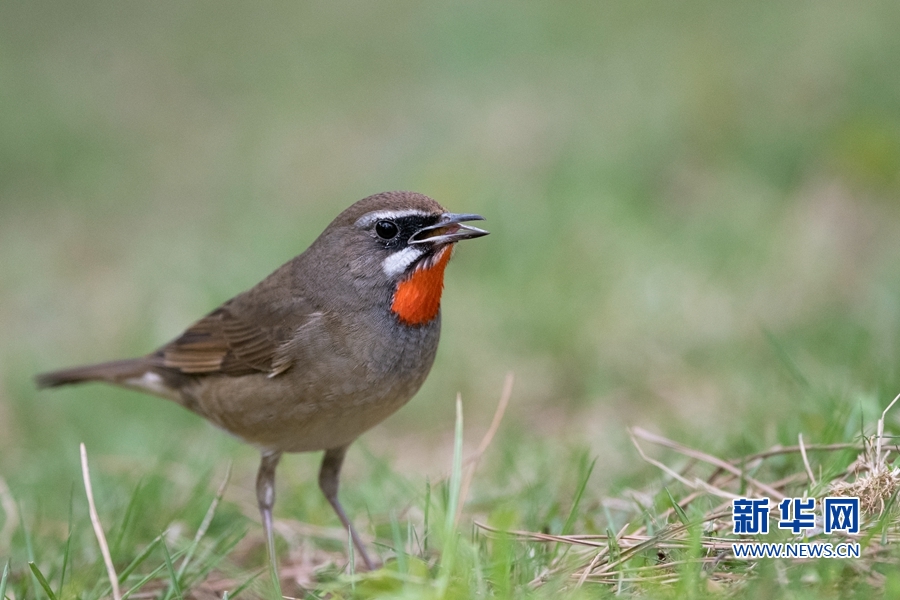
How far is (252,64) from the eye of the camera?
18.5 meters

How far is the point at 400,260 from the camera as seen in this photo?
16.4ft

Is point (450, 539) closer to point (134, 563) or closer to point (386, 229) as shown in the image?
point (134, 563)

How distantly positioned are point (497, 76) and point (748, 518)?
440 inches

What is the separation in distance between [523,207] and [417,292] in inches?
216

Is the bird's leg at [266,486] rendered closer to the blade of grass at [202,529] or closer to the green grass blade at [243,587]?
the blade of grass at [202,529]

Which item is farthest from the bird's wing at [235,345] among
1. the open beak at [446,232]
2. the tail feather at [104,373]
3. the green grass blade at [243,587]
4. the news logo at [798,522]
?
the news logo at [798,522]

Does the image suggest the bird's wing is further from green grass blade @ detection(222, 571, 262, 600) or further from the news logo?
the news logo

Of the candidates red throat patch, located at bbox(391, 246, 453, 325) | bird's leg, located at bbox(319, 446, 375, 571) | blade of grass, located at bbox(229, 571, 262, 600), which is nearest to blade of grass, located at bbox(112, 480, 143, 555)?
blade of grass, located at bbox(229, 571, 262, 600)

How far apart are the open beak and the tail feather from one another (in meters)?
2.40

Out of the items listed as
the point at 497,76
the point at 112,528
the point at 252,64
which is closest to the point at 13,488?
the point at 112,528

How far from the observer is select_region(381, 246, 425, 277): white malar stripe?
16.3ft

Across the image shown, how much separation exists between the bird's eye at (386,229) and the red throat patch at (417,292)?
0.80ft

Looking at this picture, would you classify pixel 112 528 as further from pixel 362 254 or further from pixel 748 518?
pixel 748 518

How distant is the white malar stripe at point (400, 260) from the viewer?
4957mm
